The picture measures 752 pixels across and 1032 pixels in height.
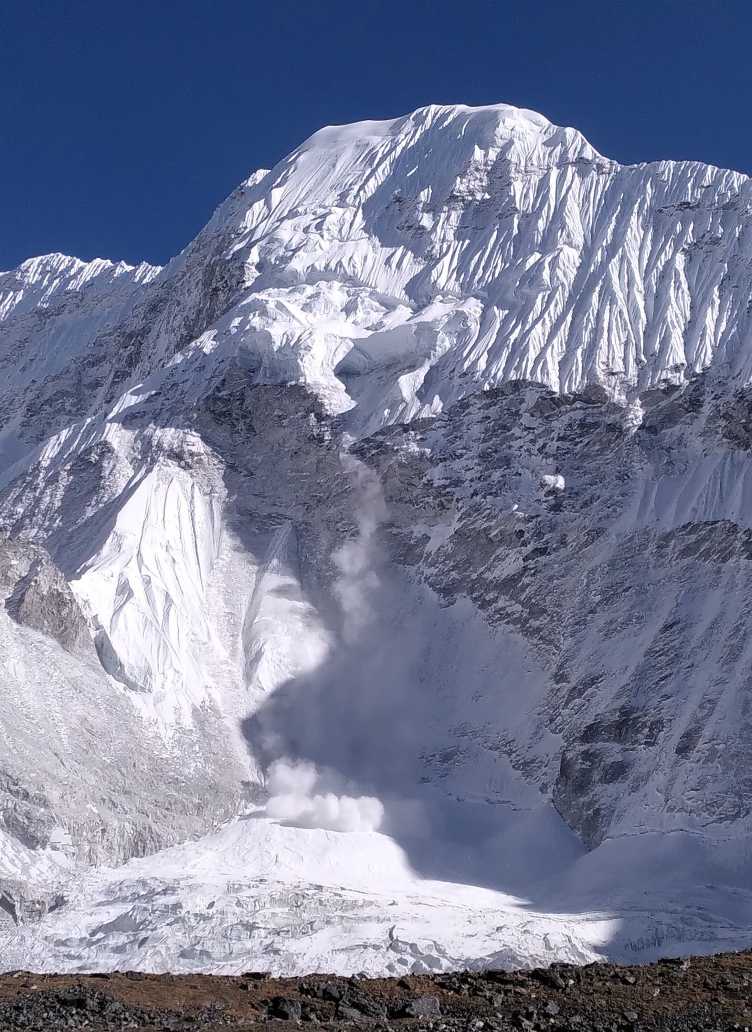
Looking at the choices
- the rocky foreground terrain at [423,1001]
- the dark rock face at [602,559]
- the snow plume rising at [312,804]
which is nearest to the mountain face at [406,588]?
the dark rock face at [602,559]

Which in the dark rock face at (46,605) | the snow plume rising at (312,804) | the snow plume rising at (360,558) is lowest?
the snow plume rising at (312,804)

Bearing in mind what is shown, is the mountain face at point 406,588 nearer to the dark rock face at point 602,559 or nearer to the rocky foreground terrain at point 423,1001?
the dark rock face at point 602,559

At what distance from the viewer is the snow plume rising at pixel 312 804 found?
268ft

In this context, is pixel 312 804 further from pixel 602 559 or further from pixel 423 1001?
pixel 423 1001

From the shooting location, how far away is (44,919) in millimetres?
69000

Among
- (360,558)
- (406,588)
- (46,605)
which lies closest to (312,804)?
(46,605)

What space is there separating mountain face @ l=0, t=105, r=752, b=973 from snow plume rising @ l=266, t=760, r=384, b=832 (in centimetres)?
34

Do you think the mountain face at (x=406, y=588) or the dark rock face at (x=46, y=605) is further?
the dark rock face at (x=46, y=605)

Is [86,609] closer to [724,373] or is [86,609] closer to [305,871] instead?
[305,871]

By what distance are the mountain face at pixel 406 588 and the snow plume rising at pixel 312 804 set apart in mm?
343

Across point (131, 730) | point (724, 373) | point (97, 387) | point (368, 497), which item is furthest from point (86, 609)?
point (97, 387)

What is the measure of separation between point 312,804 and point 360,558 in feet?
79.5

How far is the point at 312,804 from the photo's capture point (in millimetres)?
83875

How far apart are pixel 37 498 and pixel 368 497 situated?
27940 millimetres
